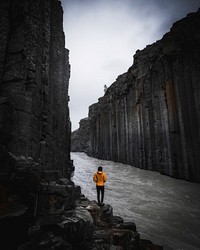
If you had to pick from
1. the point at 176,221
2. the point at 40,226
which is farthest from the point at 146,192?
the point at 40,226

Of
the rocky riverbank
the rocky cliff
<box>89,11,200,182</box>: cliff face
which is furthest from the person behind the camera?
<box>89,11,200,182</box>: cliff face

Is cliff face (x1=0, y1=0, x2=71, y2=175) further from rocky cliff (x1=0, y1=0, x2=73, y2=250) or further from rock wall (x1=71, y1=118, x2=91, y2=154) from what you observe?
rock wall (x1=71, y1=118, x2=91, y2=154)

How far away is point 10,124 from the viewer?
17.4 feet

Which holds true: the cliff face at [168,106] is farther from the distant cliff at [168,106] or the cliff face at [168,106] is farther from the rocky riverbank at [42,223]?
the rocky riverbank at [42,223]

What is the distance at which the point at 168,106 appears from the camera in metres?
13.4

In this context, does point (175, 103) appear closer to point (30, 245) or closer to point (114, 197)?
point (114, 197)

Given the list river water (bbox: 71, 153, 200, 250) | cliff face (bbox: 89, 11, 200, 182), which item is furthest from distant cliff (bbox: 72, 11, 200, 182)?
river water (bbox: 71, 153, 200, 250)

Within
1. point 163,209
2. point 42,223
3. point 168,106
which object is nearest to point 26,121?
point 42,223

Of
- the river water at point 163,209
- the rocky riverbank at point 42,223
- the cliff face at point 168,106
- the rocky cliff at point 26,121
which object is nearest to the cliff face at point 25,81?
the rocky cliff at point 26,121

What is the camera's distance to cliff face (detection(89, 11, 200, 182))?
1137 cm

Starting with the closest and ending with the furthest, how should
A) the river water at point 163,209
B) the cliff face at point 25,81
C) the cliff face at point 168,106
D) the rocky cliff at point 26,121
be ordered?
the rocky cliff at point 26,121
the river water at point 163,209
the cliff face at point 25,81
the cliff face at point 168,106

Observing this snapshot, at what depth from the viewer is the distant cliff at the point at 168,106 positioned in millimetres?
11367

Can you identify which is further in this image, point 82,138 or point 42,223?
point 82,138

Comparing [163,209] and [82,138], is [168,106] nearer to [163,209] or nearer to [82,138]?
[163,209]
